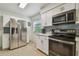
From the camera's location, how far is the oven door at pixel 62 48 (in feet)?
3.50

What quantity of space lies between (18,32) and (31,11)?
52 centimetres

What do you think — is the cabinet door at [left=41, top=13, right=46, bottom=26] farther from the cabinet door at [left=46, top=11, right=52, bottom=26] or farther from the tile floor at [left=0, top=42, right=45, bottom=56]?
the tile floor at [left=0, top=42, right=45, bottom=56]

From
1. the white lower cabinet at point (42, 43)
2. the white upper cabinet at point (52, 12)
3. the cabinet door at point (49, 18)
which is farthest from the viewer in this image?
the white lower cabinet at point (42, 43)

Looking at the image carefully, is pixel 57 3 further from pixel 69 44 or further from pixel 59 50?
pixel 59 50

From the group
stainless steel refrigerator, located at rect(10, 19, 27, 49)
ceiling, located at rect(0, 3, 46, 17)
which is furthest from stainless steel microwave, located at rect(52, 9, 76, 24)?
stainless steel refrigerator, located at rect(10, 19, 27, 49)

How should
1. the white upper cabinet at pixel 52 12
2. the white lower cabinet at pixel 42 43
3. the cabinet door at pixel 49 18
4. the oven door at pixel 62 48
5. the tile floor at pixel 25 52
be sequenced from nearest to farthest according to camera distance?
the oven door at pixel 62 48, the white upper cabinet at pixel 52 12, the tile floor at pixel 25 52, the cabinet door at pixel 49 18, the white lower cabinet at pixel 42 43

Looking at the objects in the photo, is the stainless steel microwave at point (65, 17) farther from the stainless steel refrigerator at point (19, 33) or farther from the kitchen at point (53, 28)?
the stainless steel refrigerator at point (19, 33)

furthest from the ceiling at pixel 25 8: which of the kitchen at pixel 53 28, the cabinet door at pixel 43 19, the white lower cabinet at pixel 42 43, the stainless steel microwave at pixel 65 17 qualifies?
the white lower cabinet at pixel 42 43

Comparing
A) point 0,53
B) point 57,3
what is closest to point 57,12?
point 57,3

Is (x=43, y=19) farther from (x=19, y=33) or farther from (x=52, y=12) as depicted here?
(x=19, y=33)

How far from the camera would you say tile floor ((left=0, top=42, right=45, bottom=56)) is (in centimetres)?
129

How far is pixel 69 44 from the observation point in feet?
3.56

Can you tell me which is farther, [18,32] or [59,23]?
[18,32]

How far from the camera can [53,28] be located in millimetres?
1479
